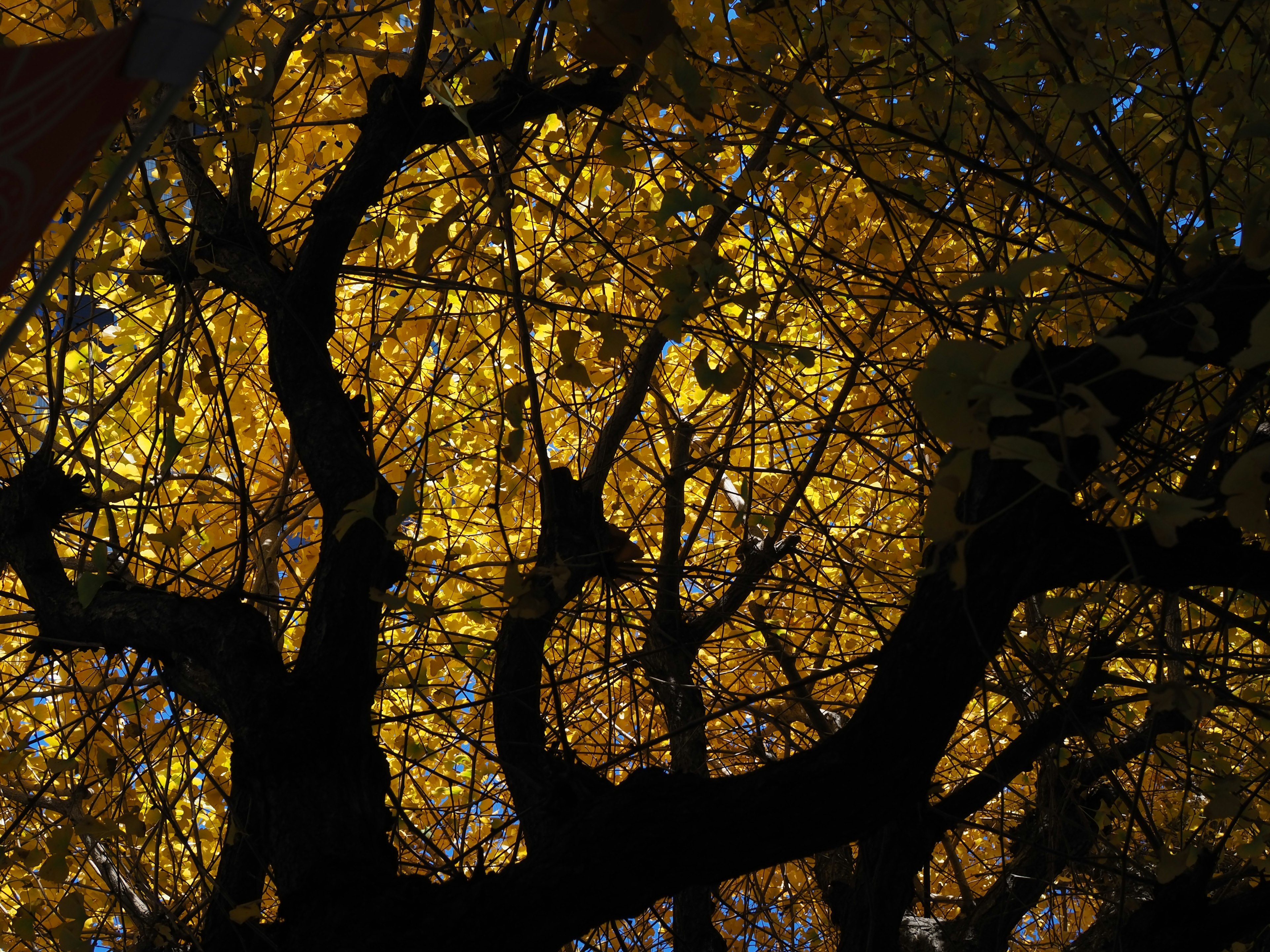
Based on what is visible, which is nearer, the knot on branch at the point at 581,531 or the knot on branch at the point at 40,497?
the knot on branch at the point at 581,531

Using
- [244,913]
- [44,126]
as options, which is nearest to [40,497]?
[244,913]

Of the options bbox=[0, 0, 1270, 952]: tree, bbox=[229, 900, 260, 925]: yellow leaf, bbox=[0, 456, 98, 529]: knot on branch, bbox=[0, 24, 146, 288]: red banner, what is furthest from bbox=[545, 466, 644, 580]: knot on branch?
bbox=[0, 24, 146, 288]: red banner

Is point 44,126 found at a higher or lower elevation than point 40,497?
lower

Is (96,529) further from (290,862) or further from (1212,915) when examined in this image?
(1212,915)

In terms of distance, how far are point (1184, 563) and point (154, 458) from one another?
10.7 ft

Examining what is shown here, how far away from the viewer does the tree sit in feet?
5.11

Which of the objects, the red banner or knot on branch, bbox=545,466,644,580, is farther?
knot on branch, bbox=545,466,644,580

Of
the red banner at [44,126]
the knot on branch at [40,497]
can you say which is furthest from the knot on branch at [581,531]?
the red banner at [44,126]

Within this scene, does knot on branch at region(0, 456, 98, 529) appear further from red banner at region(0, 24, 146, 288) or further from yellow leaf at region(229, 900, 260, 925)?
red banner at region(0, 24, 146, 288)

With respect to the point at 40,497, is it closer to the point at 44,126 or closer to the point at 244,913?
the point at 244,913

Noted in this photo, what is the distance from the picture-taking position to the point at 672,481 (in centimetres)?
290

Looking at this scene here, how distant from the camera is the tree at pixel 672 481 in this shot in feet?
5.11

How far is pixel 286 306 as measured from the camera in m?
2.07

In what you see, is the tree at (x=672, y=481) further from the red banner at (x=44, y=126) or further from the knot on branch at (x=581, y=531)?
the red banner at (x=44, y=126)
